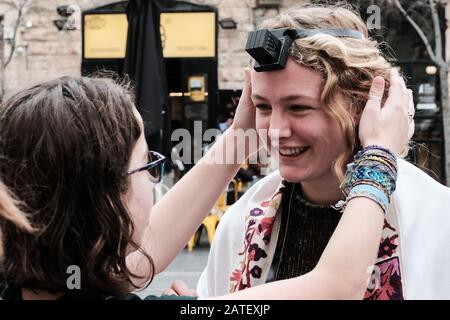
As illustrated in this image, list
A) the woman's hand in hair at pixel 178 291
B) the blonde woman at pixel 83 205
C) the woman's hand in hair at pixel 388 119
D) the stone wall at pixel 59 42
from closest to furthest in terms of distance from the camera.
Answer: the blonde woman at pixel 83 205
the woman's hand in hair at pixel 388 119
the woman's hand in hair at pixel 178 291
the stone wall at pixel 59 42

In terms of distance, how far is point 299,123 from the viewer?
5.57 feet

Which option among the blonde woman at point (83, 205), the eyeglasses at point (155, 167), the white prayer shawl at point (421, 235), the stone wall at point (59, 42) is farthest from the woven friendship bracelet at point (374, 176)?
the stone wall at point (59, 42)

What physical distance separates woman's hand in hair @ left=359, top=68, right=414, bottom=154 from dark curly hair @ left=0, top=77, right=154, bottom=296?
55 centimetres

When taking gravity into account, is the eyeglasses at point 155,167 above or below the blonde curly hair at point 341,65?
below

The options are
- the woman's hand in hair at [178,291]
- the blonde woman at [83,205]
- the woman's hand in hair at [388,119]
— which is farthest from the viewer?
the woman's hand in hair at [178,291]

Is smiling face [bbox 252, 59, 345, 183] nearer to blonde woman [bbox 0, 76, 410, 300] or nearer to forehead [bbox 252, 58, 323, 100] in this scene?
forehead [bbox 252, 58, 323, 100]

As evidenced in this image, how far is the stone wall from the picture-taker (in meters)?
12.8

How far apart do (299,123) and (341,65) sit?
190mm

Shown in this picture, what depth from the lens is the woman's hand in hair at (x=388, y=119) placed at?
1.50 m

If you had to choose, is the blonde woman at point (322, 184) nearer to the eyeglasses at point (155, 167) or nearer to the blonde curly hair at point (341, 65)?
the blonde curly hair at point (341, 65)

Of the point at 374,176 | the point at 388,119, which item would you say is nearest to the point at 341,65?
the point at 388,119

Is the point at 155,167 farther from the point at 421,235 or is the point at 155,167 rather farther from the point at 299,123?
the point at 421,235

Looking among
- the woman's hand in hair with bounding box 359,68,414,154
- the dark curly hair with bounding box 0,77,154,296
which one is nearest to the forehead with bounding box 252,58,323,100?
the woman's hand in hair with bounding box 359,68,414,154
